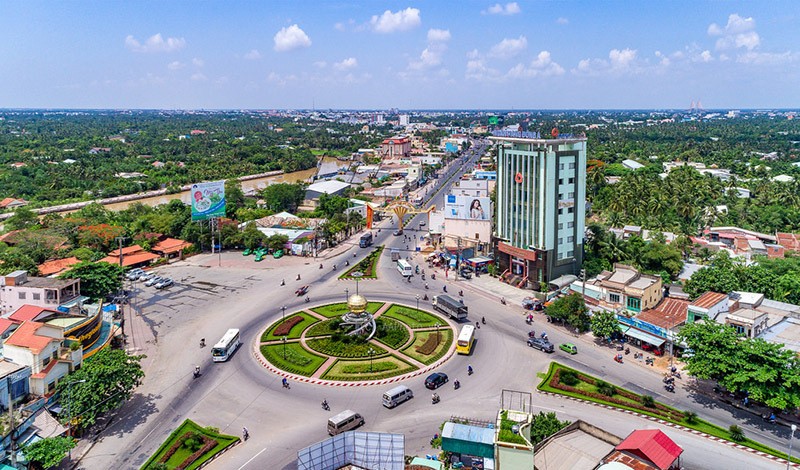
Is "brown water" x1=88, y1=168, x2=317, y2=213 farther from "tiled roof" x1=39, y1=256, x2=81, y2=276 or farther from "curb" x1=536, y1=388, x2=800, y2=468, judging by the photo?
"curb" x1=536, y1=388, x2=800, y2=468

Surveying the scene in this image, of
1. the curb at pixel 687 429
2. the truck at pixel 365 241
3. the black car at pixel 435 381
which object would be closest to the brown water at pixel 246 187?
the truck at pixel 365 241

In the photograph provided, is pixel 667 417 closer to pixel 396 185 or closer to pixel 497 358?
pixel 497 358

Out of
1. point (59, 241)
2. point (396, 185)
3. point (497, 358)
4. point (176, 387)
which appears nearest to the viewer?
point (176, 387)

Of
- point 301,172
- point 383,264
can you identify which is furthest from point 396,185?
point 383,264

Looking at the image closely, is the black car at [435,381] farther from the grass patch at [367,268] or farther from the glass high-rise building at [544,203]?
the grass patch at [367,268]

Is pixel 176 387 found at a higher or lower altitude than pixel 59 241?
lower

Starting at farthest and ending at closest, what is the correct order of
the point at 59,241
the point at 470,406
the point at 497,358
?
1. the point at 59,241
2. the point at 497,358
3. the point at 470,406
